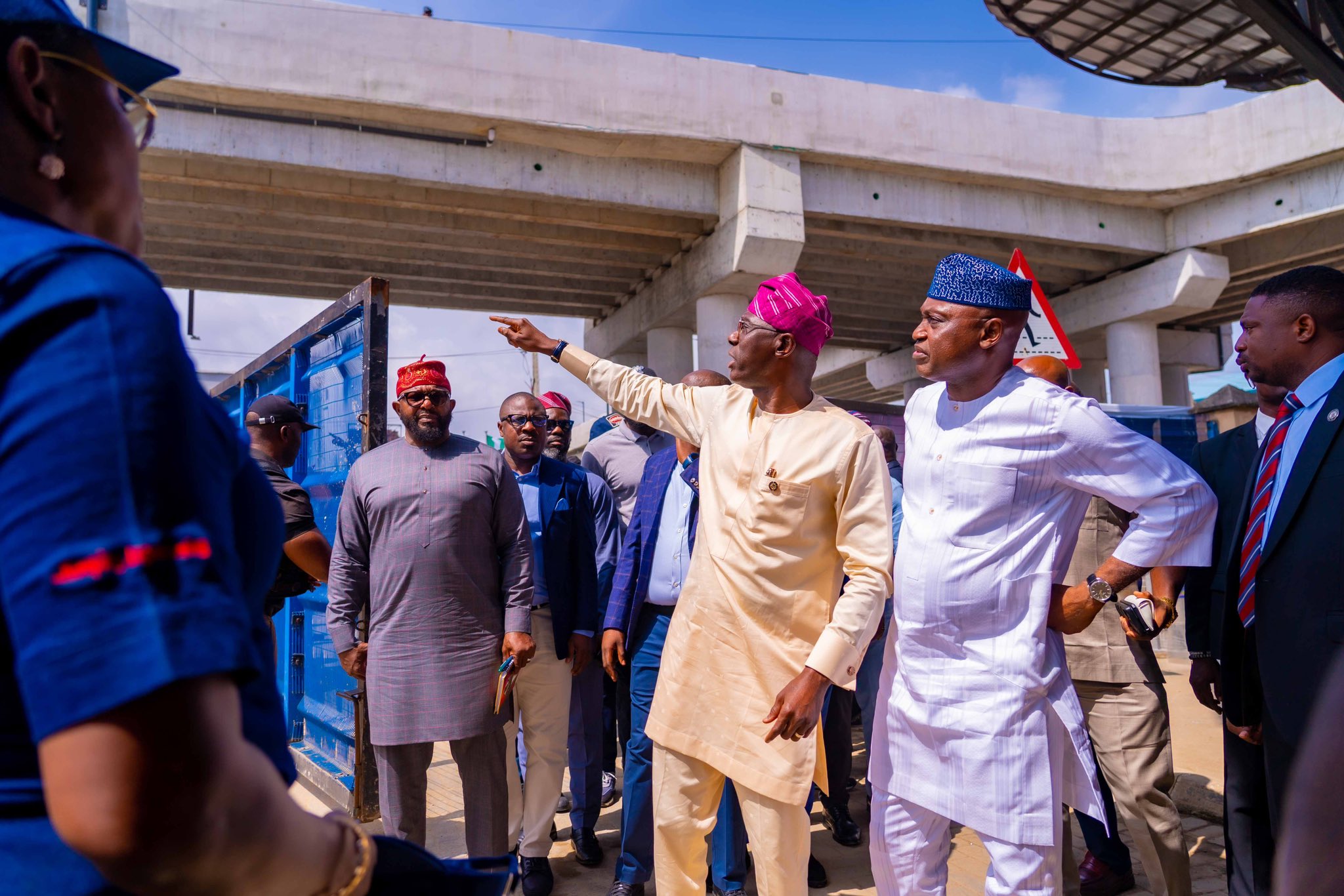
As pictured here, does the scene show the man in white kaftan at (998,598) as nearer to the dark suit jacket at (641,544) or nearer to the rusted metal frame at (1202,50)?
Result: the dark suit jacket at (641,544)

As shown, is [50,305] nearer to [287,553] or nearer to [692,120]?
[287,553]

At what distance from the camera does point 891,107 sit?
1270 cm

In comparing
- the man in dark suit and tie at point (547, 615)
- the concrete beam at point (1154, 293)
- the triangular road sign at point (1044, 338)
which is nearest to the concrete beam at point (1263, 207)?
the concrete beam at point (1154, 293)

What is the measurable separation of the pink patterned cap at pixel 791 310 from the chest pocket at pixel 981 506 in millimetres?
614

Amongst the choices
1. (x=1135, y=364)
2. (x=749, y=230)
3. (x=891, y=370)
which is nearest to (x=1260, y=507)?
(x=749, y=230)

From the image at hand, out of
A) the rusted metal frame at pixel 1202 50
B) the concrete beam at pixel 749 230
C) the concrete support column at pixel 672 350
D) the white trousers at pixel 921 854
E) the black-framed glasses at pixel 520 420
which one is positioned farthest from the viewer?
the concrete support column at pixel 672 350

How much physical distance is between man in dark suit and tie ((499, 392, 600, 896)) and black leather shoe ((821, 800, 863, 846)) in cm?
131

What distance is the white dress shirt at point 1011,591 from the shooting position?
2404 millimetres

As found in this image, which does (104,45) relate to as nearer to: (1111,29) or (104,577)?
(104,577)

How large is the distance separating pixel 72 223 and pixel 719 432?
2304 millimetres

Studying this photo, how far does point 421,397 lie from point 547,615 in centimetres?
125

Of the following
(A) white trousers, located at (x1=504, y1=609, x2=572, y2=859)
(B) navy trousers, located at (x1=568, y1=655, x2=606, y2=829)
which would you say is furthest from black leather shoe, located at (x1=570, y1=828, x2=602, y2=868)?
(A) white trousers, located at (x1=504, y1=609, x2=572, y2=859)

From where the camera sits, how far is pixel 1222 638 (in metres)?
2.72

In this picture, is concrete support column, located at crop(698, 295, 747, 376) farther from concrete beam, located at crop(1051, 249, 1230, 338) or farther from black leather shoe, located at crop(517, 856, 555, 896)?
black leather shoe, located at crop(517, 856, 555, 896)
